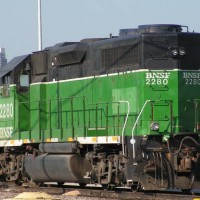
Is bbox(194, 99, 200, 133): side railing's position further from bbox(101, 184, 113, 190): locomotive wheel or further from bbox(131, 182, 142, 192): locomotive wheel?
bbox(101, 184, 113, 190): locomotive wheel

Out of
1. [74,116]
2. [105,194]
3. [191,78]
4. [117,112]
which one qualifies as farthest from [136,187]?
[191,78]

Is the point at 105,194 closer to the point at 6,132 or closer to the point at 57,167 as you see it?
the point at 57,167

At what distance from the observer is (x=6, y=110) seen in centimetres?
2017

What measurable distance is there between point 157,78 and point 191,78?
756 mm

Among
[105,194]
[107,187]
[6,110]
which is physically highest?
[6,110]

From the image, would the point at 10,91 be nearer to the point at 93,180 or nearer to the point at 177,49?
the point at 93,180

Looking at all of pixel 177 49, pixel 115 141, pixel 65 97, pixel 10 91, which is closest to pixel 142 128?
pixel 115 141

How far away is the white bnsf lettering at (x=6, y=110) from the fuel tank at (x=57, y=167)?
5.02 ft

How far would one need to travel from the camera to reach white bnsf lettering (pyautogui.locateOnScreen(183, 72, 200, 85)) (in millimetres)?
15977

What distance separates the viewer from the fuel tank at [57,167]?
56.7ft

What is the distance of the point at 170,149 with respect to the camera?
50.9 feet

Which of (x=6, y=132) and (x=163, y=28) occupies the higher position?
(x=163, y=28)

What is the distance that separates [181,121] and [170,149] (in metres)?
0.72

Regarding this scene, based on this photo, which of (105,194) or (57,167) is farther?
(57,167)
